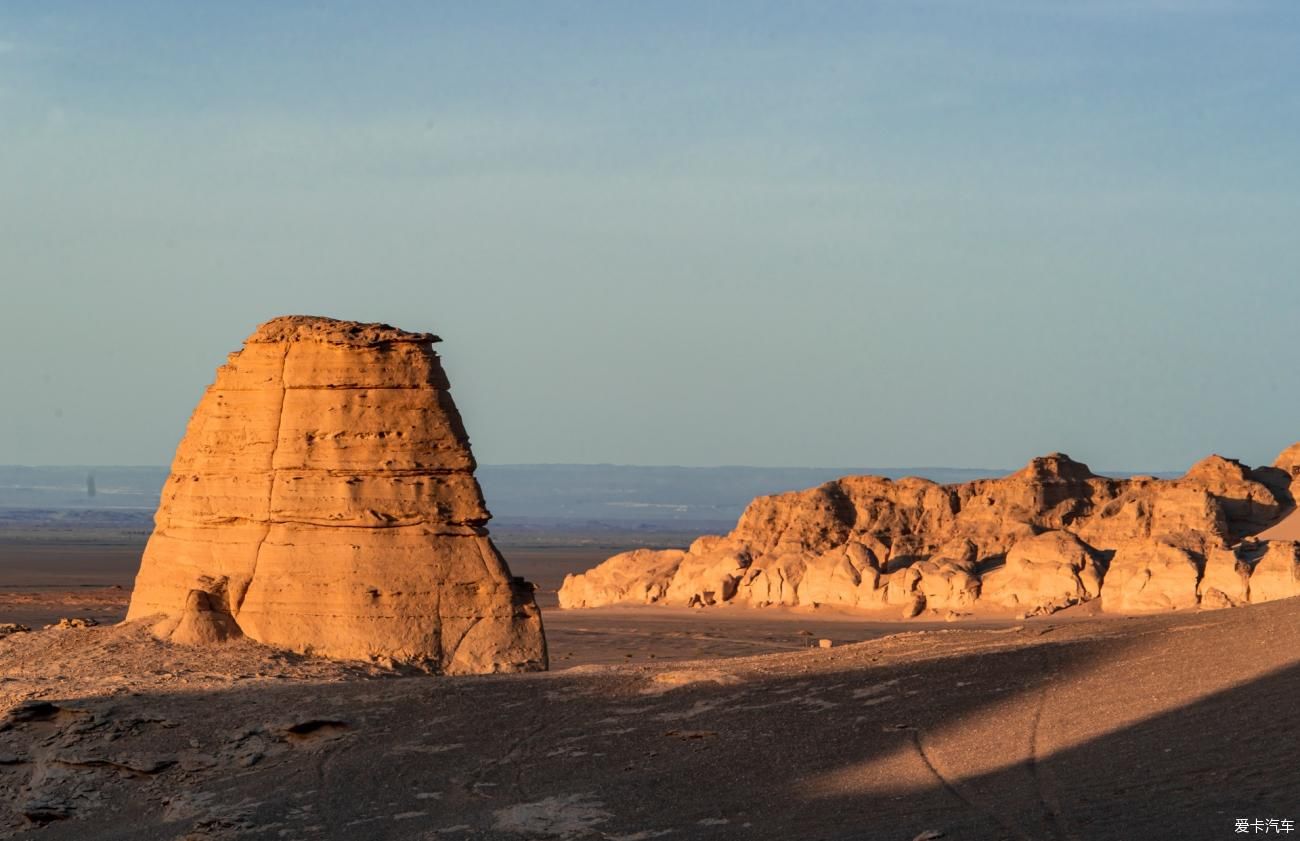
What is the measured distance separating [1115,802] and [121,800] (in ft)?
28.0

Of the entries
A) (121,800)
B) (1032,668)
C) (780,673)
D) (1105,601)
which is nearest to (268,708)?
(121,800)

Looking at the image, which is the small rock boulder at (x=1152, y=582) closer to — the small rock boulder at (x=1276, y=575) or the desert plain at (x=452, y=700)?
the small rock boulder at (x=1276, y=575)

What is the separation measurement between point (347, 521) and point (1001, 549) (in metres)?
25.4

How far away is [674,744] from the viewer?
15281mm

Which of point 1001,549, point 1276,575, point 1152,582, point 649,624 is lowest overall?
point 649,624

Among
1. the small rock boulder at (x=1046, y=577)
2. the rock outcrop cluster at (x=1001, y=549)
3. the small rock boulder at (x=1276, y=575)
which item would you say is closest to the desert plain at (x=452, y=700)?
the small rock boulder at (x=1276, y=575)

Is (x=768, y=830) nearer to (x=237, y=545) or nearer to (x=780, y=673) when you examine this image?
(x=780, y=673)

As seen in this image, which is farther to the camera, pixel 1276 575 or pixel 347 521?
pixel 1276 575

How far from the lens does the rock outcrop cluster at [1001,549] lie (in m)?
36.5

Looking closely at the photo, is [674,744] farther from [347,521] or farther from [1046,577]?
[1046,577]

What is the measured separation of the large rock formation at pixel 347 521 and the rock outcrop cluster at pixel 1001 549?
20.2 m

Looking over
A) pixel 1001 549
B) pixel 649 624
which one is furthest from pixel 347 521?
pixel 1001 549

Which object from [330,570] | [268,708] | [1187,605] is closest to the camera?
[268,708]

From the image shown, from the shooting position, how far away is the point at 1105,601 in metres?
36.8
